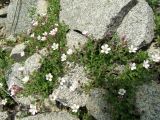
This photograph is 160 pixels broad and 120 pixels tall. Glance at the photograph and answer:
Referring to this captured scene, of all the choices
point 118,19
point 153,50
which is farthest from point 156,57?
point 118,19

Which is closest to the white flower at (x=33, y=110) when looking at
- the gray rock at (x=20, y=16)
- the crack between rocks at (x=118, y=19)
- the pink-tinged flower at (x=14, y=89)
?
the pink-tinged flower at (x=14, y=89)

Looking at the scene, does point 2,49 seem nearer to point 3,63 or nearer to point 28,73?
point 3,63

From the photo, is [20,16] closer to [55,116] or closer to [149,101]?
[55,116]

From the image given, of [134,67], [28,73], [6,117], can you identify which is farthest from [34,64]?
[134,67]

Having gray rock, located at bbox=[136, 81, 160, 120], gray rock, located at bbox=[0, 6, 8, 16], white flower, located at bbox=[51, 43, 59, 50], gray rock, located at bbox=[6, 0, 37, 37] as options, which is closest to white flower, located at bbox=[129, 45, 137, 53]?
gray rock, located at bbox=[136, 81, 160, 120]

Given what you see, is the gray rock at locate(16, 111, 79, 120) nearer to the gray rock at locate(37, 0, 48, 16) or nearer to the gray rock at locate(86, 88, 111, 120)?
the gray rock at locate(86, 88, 111, 120)

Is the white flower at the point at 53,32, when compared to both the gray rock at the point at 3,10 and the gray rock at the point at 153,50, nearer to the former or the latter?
the gray rock at the point at 153,50
